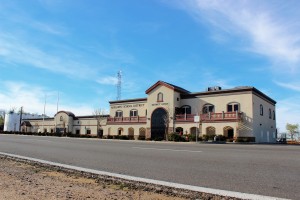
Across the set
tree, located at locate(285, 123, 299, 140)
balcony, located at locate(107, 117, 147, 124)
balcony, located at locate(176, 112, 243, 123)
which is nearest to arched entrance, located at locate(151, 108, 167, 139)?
balcony, located at locate(107, 117, 147, 124)

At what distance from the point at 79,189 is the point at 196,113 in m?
40.2

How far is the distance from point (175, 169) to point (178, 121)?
37.1 metres

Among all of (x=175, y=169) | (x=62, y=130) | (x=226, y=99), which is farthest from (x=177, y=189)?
(x=62, y=130)

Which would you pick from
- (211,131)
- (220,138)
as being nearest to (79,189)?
(220,138)

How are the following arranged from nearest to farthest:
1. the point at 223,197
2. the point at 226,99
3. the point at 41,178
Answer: the point at 223,197
the point at 41,178
the point at 226,99

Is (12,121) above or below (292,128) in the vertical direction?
above

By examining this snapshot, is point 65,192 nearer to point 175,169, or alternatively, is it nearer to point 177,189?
point 177,189

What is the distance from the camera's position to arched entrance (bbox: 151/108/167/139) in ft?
158

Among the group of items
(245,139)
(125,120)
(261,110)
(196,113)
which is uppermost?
(261,110)

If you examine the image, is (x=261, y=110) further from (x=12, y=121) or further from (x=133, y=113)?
(x=12, y=121)

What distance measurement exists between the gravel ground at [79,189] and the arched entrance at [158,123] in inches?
1580

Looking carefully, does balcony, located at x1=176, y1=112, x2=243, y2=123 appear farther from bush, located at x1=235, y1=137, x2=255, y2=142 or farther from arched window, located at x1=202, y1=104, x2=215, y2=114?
bush, located at x1=235, y1=137, x2=255, y2=142

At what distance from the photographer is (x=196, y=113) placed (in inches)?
1799

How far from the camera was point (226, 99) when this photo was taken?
142 ft
